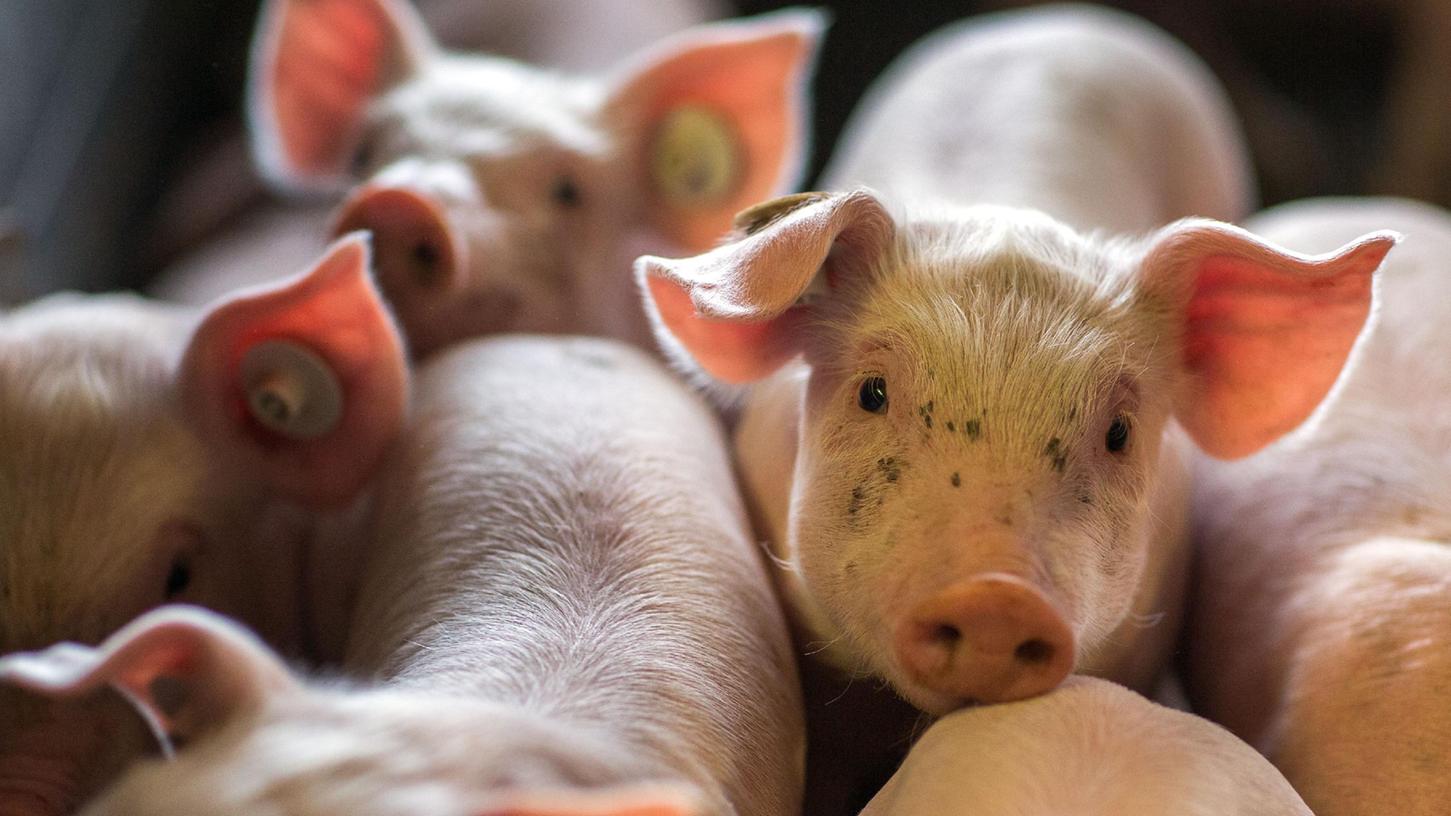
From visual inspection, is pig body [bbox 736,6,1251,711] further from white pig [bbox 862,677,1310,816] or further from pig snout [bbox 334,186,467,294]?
pig snout [bbox 334,186,467,294]

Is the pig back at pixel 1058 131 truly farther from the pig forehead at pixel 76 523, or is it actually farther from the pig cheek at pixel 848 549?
the pig forehead at pixel 76 523

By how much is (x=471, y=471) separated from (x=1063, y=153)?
3.46ft

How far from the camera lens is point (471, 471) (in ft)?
4.46

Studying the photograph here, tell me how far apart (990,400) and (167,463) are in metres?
0.82

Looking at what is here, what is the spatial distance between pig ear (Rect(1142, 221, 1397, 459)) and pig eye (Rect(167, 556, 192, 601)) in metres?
0.98

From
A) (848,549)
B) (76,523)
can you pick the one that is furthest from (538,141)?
(848,549)

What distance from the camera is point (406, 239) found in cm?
158

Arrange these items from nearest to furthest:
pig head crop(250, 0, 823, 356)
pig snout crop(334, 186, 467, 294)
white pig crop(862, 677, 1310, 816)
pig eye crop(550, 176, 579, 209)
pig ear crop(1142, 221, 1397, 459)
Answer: white pig crop(862, 677, 1310, 816) < pig ear crop(1142, 221, 1397, 459) < pig snout crop(334, 186, 467, 294) < pig head crop(250, 0, 823, 356) < pig eye crop(550, 176, 579, 209)

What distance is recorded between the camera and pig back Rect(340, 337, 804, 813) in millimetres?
1071

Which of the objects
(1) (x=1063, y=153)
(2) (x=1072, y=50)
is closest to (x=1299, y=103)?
(2) (x=1072, y=50)

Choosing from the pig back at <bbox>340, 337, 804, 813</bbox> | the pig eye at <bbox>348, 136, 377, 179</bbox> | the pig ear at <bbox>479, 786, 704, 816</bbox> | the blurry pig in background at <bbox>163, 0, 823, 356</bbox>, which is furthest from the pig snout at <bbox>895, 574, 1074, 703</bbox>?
the pig eye at <bbox>348, 136, 377, 179</bbox>

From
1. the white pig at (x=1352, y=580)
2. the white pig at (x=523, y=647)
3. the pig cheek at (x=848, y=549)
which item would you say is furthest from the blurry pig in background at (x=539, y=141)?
the white pig at (x=1352, y=580)

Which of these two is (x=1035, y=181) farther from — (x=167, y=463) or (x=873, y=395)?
(x=167, y=463)

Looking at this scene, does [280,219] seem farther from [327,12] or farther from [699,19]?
[699,19]
